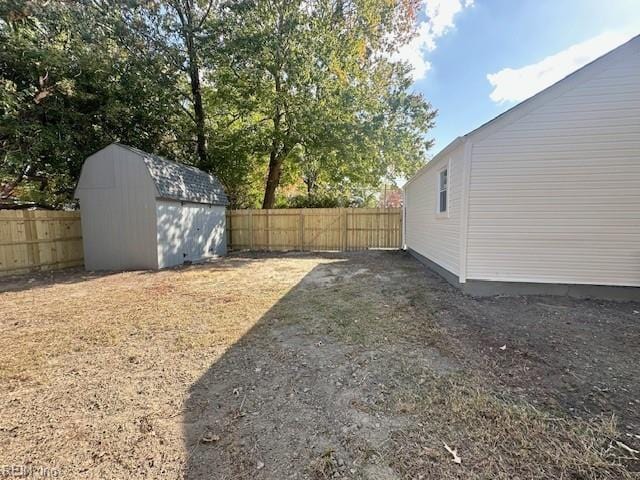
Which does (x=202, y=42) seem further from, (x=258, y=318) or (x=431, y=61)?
(x=258, y=318)

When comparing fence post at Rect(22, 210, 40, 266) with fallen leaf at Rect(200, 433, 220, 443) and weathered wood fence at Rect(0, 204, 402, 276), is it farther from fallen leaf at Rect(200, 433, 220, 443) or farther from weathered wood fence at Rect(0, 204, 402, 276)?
fallen leaf at Rect(200, 433, 220, 443)

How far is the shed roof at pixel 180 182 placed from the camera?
26.7ft

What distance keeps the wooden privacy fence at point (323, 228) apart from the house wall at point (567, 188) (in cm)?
714

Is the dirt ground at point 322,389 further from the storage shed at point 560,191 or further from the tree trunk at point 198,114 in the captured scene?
the tree trunk at point 198,114

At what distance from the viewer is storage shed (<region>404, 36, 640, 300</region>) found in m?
4.74

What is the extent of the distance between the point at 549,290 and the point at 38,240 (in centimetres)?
1210

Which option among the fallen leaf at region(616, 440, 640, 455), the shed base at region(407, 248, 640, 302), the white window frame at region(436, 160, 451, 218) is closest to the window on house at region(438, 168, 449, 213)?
the white window frame at region(436, 160, 451, 218)

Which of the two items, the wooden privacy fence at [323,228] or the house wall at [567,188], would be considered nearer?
the house wall at [567,188]

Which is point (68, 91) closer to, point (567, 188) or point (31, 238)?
point (31, 238)

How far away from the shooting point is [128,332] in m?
3.84

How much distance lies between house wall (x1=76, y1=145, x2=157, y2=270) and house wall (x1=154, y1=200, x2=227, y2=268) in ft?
0.88

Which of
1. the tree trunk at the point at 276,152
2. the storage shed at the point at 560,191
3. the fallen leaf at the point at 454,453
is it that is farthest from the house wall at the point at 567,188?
the tree trunk at the point at 276,152

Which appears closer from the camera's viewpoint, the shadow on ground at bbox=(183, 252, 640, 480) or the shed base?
the shadow on ground at bbox=(183, 252, 640, 480)

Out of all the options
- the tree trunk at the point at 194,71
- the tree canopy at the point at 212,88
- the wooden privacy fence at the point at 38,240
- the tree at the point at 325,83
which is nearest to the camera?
the wooden privacy fence at the point at 38,240
